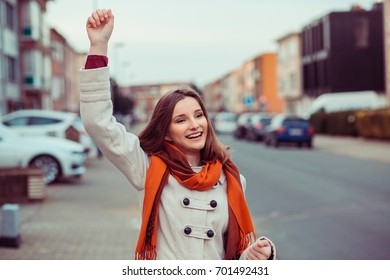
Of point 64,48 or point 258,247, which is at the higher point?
point 64,48

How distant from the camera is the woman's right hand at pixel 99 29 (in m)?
2.14

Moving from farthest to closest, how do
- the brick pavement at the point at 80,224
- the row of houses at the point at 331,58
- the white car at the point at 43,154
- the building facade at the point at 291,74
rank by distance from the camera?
1. the building facade at the point at 291,74
2. the row of houses at the point at 331,58
3. the white car at the point at 43,154
4. the brick pavement at the point at 80,224

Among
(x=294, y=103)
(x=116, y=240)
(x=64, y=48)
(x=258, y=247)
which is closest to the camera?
(x=258, y=247)

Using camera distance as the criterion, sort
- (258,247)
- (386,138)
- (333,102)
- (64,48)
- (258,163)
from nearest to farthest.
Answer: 1. (258,247)
2. (258,163)
3. (386,138)
4. (333,102)
5. (64,48)

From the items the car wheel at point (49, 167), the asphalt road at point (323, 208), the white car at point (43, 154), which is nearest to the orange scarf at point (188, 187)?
the asphalt road at point (323, 208)

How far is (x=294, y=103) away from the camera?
6844cm

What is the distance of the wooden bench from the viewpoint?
11.3m

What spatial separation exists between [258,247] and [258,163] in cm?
1679

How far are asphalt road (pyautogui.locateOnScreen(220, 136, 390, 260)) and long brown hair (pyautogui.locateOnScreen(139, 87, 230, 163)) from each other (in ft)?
11.7

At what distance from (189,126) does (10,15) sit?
37.6m

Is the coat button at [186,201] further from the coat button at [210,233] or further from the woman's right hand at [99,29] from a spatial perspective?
the woman's right hand at [99,29]
